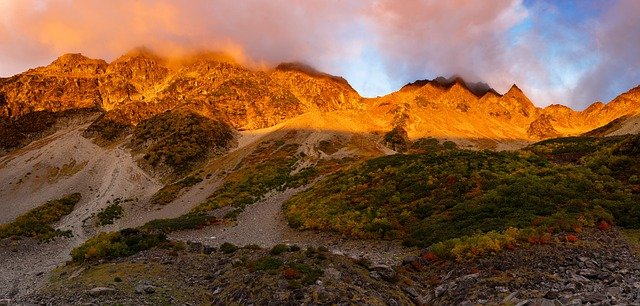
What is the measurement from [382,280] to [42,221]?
6362 cm

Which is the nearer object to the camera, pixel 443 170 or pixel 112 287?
pixel 112 287

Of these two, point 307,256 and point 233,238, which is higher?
point 307,256

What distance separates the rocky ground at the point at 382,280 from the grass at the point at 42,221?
87.9 feet

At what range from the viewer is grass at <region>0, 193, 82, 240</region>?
155 feet

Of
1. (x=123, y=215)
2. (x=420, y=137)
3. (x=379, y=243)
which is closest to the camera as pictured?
(x=379, y=243)

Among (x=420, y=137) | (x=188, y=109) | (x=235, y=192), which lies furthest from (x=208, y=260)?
(x=420, y=137)

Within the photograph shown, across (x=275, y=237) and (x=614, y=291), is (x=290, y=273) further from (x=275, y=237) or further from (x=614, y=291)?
(x=275, y=237)

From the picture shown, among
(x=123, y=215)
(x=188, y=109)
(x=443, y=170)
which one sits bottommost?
(x=123, y=215)

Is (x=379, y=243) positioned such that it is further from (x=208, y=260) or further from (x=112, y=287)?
(x=112, y=287)

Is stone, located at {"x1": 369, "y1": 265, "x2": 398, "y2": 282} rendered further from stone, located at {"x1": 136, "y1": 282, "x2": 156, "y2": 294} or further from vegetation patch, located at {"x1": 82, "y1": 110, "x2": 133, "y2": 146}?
vegetation patch, located at {"x1": 82, "y1": 110, "x2": 133, "y2": 146}

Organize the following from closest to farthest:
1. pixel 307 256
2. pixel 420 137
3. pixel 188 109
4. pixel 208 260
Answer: pixel 307 256 < pixel 208 260 < pixel 188 109 < pixel 420 137

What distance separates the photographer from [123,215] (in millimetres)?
73625

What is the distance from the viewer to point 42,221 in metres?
65.2

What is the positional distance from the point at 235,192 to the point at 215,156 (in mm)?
63501
